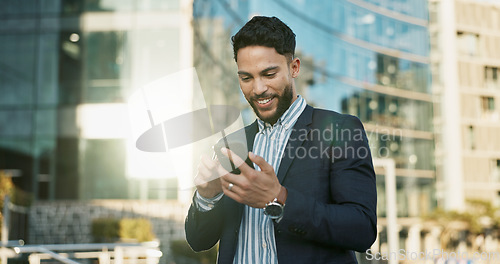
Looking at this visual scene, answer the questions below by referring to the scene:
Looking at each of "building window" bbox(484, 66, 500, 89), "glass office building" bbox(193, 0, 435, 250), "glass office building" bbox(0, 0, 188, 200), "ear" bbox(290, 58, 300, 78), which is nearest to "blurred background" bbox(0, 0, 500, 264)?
"glass office building" bbox(0, 0, 188, 200)

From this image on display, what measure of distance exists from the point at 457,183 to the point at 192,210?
138 feet

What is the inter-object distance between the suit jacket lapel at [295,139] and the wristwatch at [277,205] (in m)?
0.16

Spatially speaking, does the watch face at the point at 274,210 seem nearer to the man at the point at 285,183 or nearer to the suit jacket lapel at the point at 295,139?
the man at the point at 285,183

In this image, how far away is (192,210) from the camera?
5.11 ft

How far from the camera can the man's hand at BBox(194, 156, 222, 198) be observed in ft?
4.24

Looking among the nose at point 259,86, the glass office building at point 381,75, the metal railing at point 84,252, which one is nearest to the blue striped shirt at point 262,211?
the nose at point 259,86

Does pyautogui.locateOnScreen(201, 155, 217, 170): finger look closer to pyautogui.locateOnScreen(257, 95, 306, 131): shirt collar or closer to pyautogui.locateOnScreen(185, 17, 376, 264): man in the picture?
pyautogui.locateOnScreen(185, 17, 376, 264): man

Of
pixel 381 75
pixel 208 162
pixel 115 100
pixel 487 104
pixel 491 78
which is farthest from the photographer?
pixel 491 78

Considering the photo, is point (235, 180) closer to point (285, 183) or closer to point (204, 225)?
point (285, 183)

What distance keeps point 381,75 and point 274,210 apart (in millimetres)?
36145

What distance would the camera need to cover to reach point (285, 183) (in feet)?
4.70

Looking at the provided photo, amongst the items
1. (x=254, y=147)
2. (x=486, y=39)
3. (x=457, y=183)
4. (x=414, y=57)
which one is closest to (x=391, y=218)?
(x=254, y=147)

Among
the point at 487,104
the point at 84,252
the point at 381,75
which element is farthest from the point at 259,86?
the point at 487,104

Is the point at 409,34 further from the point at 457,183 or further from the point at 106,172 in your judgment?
the point at 106,172
